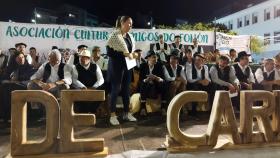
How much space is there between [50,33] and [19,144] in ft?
18.5

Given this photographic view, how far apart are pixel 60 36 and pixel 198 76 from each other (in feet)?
12.7

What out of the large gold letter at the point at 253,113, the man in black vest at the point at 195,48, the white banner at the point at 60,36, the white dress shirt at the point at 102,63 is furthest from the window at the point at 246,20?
the large gold letter at the point at 253,113

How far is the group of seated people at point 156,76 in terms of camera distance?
6.77 meters

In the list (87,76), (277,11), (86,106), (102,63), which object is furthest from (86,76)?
(277,11)

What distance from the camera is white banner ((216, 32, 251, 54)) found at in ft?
35.8

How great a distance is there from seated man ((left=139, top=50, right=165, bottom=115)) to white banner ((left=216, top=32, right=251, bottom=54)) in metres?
3.65

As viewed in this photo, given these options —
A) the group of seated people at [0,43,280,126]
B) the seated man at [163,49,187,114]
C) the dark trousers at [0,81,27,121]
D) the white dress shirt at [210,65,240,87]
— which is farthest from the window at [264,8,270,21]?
the dark trousers at [0,81,27,121]

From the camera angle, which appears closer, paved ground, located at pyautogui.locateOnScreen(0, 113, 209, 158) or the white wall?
paved ground, located at pyautogui.locateOnScreen(0, 113, 209, 158)

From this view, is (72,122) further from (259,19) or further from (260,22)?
(259,19)

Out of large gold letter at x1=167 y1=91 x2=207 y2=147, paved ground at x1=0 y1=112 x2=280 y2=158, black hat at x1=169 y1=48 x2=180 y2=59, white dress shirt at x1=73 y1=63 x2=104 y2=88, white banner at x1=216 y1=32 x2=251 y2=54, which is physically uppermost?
white banner at x1=216 y1=32 x2=251 y2=54

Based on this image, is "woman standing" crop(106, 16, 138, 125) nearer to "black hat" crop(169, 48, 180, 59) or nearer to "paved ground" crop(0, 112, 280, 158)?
"paved ground" crop(0, 112, 280, 158)

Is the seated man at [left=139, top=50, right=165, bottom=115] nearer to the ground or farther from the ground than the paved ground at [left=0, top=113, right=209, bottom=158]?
farther from the ground

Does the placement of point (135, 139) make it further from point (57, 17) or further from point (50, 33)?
point (57, 17)

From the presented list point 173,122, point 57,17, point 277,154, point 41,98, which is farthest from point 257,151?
point 57,17
